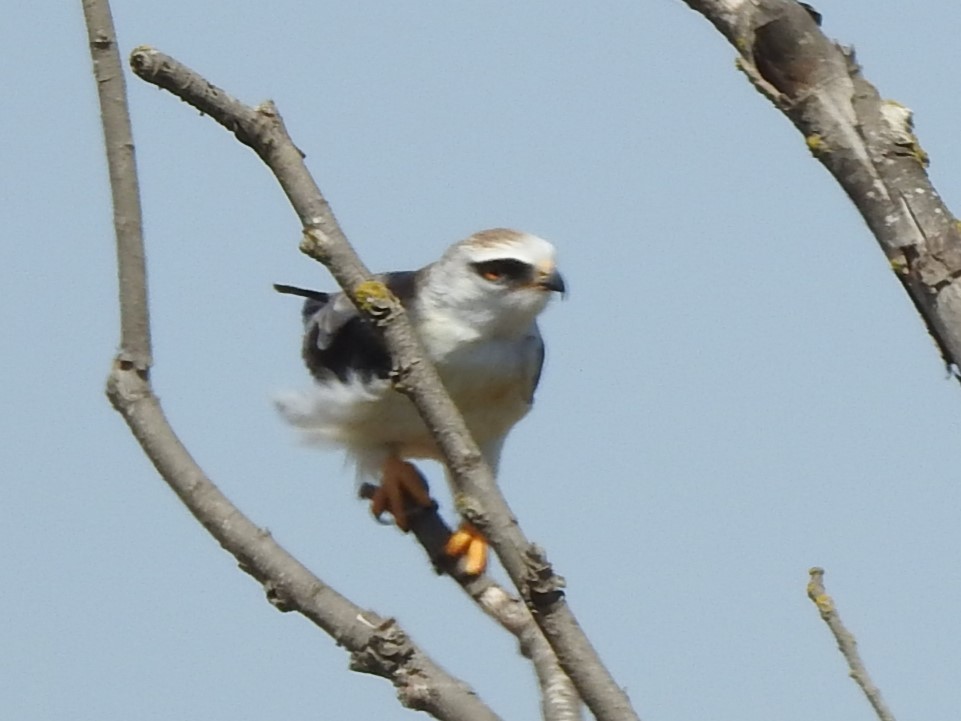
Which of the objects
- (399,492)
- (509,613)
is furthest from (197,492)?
(399,492)

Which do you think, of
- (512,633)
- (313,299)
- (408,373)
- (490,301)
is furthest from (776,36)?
(313,299)

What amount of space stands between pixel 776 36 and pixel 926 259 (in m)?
0.69

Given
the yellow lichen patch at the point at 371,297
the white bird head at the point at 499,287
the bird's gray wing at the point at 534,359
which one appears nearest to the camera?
the yellow lichen patch at the point at 371,297

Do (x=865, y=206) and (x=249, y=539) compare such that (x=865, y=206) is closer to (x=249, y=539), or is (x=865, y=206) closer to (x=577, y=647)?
(x=577, y=647)

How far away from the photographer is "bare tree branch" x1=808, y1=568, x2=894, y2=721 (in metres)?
3.92

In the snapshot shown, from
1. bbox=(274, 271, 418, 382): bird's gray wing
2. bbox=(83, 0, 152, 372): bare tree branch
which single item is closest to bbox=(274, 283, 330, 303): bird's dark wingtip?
bbox=(274, 271, 418, 382): bird's gray wing

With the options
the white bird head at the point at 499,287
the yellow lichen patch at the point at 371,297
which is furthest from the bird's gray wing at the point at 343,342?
the yellow lichen patch at the point at 371,297

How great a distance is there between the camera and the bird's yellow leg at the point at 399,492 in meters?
7.77

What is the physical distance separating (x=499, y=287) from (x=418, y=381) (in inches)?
174

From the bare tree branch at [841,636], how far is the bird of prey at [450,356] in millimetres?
4009

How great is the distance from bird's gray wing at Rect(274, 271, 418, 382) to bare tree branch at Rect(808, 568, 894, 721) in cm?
400

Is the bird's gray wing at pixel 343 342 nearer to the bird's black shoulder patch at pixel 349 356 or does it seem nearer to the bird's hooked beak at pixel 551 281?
the bird's black shoulder patch at pixel 349 356

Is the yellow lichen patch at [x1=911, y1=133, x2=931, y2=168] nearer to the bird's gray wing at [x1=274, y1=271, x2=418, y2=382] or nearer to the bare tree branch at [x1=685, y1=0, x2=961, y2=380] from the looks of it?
the bare tree branch at [x1=685, y1=0, x2=961, y2=380]

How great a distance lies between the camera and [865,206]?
3.68 m
